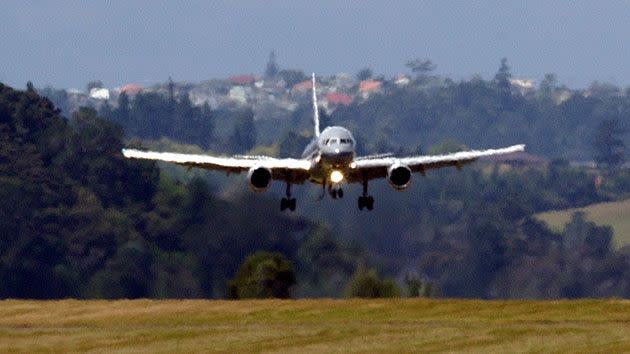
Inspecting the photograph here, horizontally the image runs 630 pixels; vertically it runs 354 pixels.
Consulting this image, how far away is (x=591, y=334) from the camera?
253 ft

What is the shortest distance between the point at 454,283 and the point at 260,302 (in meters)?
76.9

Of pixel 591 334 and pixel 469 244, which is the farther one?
pixel 469 244

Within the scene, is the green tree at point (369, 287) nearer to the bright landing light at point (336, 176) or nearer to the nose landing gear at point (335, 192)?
the nose landing gear at point (335, 192)

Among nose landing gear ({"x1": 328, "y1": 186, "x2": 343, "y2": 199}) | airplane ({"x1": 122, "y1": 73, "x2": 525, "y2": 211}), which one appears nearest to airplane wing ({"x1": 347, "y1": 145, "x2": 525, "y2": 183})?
airplane ({"x1": 122, "y1": 73, "x2": 525, "y2": 211})

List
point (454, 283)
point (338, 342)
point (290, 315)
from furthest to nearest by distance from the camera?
point (454, 283) → point (290, 315) → point (338, 342)

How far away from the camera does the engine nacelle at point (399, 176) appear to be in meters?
103

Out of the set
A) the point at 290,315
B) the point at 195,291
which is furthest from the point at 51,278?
the point at 290,315

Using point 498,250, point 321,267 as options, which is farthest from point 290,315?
point 498,250

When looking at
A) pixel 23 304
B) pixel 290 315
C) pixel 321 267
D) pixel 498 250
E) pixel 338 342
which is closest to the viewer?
pixel 338 342

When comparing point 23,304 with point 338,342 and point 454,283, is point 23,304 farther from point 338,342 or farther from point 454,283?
point 454,283

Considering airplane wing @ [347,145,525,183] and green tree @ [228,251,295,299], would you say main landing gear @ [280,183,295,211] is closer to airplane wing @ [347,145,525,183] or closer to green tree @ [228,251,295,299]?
airplane wing @ [347,145,525,183]

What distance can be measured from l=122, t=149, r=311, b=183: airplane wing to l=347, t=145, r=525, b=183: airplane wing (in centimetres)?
226

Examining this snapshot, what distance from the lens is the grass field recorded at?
2985 inches

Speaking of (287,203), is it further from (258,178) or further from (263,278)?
(263,278)
